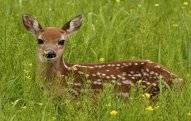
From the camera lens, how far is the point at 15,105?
7500mm

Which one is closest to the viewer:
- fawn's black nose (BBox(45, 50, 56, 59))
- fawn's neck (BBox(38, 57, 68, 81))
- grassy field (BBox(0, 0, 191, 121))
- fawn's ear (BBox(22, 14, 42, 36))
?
grassy field (BBox(0, 0, 191, 121))

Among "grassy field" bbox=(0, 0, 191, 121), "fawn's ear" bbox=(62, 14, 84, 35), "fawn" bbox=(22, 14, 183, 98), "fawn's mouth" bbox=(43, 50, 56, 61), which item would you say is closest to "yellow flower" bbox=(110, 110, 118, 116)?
"grassy field" bbox=(0, 0, 191, 121)

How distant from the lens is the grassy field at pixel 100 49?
700cm

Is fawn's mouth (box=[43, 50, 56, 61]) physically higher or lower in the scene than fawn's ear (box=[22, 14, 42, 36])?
lower

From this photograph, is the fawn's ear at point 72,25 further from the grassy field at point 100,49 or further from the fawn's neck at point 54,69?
the fawn's neck at point 54,69

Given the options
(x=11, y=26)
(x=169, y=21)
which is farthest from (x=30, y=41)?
(x=169, y=21)

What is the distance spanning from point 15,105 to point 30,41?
1.77m

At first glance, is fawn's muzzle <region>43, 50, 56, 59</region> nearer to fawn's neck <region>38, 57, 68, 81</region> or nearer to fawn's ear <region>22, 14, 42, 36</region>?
fawn's neck <region>38, 57, 68, 81</region>

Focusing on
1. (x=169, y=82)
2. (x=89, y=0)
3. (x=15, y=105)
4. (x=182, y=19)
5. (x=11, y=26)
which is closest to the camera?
(x=15, y=105)

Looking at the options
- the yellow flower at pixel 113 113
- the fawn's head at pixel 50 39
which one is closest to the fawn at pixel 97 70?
the fawn's head at pixel 50 39

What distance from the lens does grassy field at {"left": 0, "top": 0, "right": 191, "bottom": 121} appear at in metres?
7.00

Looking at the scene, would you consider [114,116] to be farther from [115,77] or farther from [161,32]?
[161,32]

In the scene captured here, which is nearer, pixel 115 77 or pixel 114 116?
pixel 114 116

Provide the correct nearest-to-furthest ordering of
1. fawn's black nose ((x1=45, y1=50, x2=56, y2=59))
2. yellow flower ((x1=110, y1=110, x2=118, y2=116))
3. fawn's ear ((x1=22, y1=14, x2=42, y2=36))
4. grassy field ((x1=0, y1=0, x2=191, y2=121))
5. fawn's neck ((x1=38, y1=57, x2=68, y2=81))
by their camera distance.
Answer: yellow flower ((x1=110, y1=110, x2=118, y2=116))
grassy field ((x1=0, y1=0, x2=191, y2=121))
fawn's black nose ((x1=45, y1=50, x2=56, y2=59))
fawn's neck ((x1=38, y1=57, x2=68, y2=81))
fawn's ear ((x1=22, y1=14, x2=42, y2=36))
